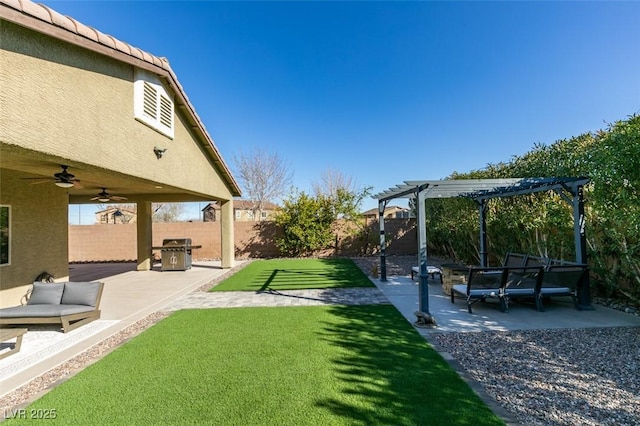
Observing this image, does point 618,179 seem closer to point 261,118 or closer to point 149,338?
point 149,338

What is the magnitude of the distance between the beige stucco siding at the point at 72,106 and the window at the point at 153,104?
0.16m

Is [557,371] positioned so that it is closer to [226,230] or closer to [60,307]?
[60,307]

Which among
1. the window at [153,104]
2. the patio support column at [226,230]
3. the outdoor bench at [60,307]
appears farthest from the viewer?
the patio support column at [226,230]

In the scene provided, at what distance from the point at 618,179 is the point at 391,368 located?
4.62 m

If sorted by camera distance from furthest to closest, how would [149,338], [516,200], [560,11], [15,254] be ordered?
[516,200], [560,11], [15,254], [149,338]

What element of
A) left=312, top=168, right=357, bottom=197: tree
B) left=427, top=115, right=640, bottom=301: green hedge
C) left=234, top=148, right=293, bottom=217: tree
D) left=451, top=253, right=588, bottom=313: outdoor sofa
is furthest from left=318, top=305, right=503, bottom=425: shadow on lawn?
left=312, top=168, right=357, bottom=197: tree

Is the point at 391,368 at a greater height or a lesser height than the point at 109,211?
lesser

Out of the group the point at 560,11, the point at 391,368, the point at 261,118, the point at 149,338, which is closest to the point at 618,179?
the point at 391,368

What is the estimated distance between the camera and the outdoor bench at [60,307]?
5.59m

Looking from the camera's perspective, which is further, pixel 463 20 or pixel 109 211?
pixel 109 211

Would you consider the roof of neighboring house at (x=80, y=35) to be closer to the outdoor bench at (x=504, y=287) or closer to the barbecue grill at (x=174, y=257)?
the barbecue grill at (x=174, y=257)

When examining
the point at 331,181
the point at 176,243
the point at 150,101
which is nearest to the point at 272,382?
the point at 150,101

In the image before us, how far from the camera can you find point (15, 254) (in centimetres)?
723

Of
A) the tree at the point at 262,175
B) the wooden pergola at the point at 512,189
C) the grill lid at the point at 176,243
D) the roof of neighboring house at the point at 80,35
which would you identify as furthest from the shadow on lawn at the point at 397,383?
the tree at the point at 262,175
